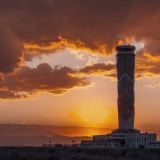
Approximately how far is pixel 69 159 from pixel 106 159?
923cm

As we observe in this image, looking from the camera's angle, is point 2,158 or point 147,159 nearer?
point 2,158

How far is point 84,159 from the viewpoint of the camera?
112 m

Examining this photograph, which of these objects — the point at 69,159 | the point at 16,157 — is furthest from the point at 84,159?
the point at 16,157

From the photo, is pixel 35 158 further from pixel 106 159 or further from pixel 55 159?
pixel 106 159

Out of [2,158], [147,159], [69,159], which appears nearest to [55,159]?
[69,159]

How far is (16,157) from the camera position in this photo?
375 feet

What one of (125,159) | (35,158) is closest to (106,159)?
(125,159)

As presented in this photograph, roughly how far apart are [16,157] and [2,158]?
4784mm

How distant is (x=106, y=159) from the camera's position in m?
114

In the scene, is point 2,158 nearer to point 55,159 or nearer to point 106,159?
point 55,159

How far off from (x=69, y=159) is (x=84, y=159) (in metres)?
3.83

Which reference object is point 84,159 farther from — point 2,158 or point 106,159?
point 2,158

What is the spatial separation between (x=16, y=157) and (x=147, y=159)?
28561 mm

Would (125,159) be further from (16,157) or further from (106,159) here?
(16,157)
